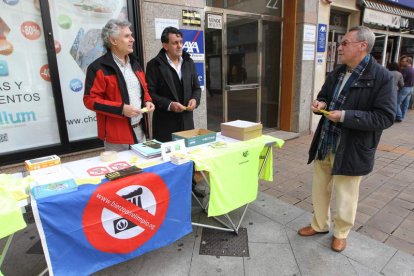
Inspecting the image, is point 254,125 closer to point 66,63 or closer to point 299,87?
point 66,63

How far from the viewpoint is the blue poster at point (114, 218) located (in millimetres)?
1631

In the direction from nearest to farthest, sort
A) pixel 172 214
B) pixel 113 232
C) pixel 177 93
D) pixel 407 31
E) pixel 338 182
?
pixel 113 232
pixel 172 214
pixel 338 182
pixel 177 93
pixel 407 31

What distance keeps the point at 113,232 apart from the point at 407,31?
37.4 ft

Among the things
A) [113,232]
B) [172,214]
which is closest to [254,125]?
[172,214]

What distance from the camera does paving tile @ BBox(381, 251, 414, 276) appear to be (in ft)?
6.97

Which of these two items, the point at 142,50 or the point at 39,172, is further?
the point at 142,50

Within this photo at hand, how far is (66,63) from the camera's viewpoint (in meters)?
3.54

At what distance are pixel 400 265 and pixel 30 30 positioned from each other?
431 cm

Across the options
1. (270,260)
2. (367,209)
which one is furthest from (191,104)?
(367,209)

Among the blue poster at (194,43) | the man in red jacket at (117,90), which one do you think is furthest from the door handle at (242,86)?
the man in red jacket at (117,90)

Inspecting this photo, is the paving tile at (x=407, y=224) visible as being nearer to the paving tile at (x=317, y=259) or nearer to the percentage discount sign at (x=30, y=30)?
the paving tile at (x=317, y=259)

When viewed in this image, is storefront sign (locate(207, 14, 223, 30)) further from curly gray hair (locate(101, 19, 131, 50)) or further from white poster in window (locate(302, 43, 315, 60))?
curly gray hair (locate(101, 19, 131, 50))

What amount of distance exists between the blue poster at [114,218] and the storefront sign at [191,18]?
268 centimetres

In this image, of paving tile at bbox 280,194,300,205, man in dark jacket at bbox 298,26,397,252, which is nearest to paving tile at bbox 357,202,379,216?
paving tile at bbox 280,194,300,205
